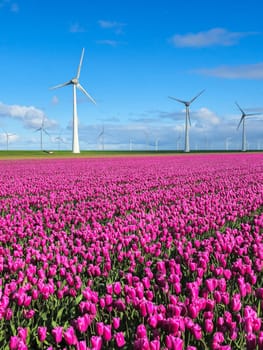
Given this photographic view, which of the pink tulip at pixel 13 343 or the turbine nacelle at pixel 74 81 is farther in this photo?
the turbine nacelle at pixel 74 81

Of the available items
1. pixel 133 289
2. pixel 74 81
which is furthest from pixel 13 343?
pixel 74 81

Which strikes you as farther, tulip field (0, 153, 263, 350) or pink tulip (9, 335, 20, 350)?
tulip field (0, 153, 263, 350)

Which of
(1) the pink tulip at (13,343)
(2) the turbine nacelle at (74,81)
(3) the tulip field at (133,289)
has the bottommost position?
(3) the tulip field at (133,289)

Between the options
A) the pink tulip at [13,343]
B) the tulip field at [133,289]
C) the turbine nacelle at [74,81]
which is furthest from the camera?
the turbine nacelle at [74,81]

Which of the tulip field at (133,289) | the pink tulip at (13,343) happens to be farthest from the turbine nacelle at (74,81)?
the pink tulip at (13,343)

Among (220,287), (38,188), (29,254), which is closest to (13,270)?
(29,254)

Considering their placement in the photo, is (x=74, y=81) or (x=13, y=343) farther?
(x=74, y=81)

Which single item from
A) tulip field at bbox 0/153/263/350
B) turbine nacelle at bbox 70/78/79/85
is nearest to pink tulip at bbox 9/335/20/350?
tulip field at bbox 0/153/263/350

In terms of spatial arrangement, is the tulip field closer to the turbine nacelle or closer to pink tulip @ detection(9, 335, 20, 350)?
pink tulip @ detection(9, 335, 20, 350)

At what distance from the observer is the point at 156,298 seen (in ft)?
15.8

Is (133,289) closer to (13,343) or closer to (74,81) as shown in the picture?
(13,343)

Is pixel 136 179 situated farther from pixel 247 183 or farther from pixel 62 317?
pixel 62 317

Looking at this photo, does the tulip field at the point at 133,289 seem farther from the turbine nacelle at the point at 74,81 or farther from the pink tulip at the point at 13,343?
the turbine nacelle at the point at 74,81

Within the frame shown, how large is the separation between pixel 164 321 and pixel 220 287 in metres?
1.30
